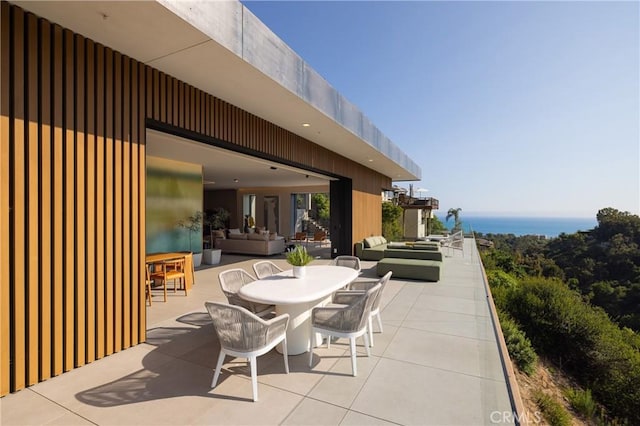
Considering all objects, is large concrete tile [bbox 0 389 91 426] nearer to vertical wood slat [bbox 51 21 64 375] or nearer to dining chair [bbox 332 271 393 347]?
vertical wood slat [bbox 51 21 64 375]

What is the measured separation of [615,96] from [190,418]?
31.1 ft

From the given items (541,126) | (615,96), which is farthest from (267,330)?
(541,126)

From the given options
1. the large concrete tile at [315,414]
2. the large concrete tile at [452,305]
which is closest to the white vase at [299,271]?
the large concrete tile at [315,414]

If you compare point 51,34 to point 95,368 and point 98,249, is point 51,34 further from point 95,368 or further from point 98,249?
point 95,368

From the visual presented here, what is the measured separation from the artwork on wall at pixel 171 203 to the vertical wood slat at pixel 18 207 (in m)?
5.12

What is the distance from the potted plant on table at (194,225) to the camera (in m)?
8.38

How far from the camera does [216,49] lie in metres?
2.95

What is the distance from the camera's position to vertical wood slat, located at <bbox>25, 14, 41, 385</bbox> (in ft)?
7.98

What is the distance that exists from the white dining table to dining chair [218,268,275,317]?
285 mm

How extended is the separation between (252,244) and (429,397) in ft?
30.3

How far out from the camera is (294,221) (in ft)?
58.4

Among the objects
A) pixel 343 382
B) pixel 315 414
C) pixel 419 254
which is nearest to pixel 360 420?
pixel 315 414

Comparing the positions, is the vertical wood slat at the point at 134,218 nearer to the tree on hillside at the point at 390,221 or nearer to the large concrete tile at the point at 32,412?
the large concrete tile at the point at 32,412

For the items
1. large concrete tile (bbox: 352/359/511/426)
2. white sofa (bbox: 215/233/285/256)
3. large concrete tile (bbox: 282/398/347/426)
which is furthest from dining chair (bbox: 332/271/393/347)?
white sofa (bbox: 215/233/285/256)
